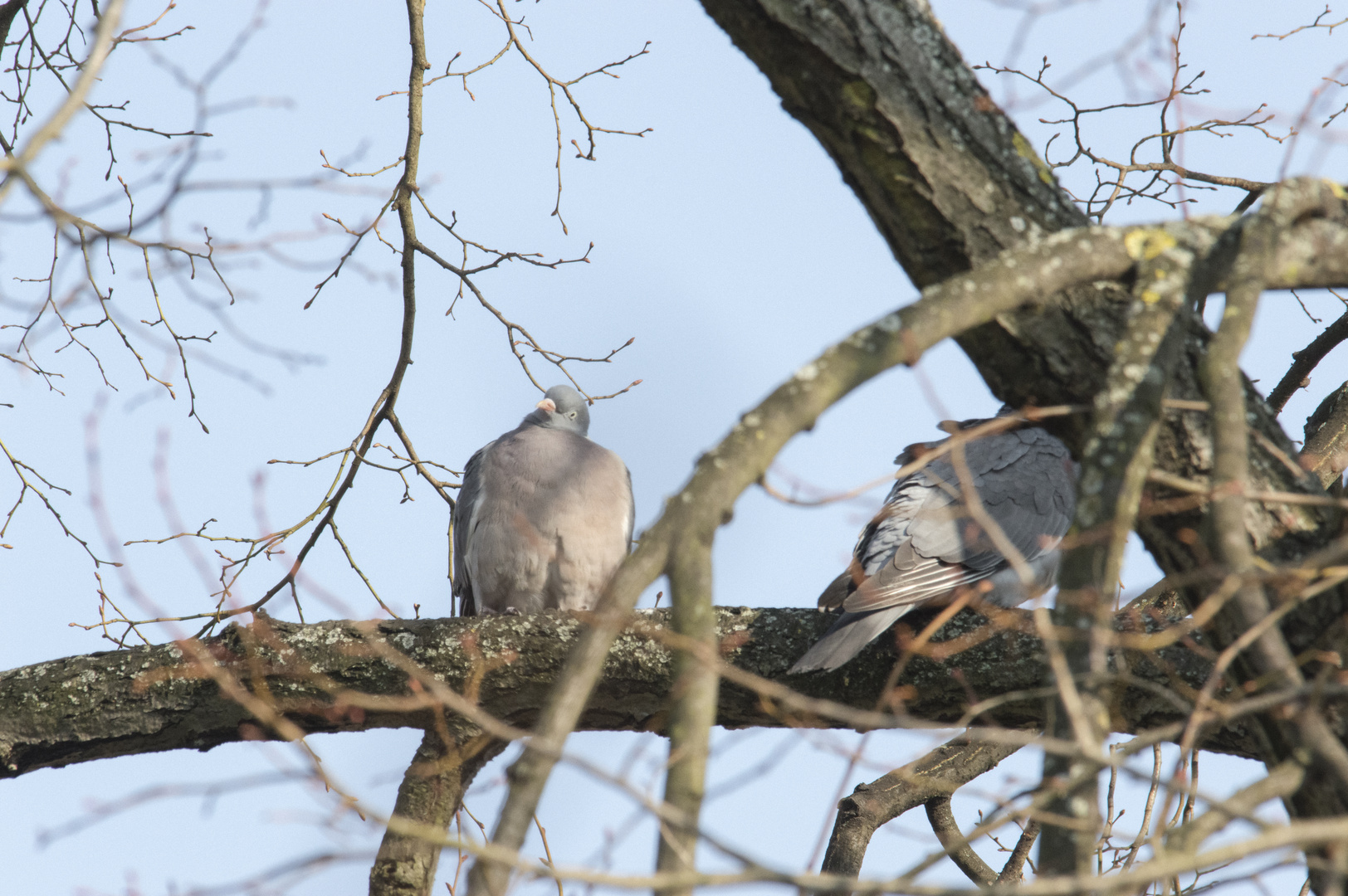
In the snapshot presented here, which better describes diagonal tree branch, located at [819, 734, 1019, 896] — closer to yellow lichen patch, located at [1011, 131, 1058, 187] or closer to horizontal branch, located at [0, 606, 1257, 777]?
horizontal branch, located at [0, 606, 1257, 777]

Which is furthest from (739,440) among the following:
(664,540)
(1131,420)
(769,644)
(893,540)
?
(893,540)

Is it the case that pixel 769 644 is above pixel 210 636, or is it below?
below

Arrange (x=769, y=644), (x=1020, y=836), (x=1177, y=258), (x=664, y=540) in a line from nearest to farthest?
(x=664, y=540)
(x=1177, y=258)
(x=769, y=644)
(x=1020, y=836)

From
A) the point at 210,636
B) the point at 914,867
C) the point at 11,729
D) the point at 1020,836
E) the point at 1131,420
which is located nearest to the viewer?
the point at 914,867

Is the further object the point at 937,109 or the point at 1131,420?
the point at 937,109

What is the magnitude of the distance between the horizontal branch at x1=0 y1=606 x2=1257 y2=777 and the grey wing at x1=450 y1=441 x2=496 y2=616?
4.99 feet

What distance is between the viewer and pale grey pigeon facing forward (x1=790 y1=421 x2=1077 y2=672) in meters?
3.64

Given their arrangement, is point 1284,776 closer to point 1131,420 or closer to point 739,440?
point 1131,420

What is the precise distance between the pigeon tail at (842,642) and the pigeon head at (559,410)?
232 cm

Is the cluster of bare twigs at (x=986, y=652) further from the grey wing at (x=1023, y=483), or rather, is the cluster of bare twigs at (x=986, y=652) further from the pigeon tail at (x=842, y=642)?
the grey wing at (x=1023, y=483)

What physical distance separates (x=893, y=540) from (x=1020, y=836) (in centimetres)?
111

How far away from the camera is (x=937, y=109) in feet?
7.70

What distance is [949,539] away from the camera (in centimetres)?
436

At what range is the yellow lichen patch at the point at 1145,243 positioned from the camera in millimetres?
2066
